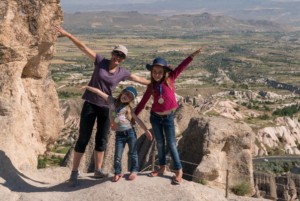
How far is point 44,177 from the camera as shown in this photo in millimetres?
13211

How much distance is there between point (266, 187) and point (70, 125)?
51.5m

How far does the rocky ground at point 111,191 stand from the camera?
34.1ft

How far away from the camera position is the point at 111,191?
1048 cm

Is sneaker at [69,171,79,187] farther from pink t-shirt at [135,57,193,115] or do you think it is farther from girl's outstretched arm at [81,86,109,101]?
pink t-shirt at [135,57,193,115]

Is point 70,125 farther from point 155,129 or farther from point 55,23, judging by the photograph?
point 155,129

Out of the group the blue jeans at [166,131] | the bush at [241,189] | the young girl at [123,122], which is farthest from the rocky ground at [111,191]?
the bush at [241,189]

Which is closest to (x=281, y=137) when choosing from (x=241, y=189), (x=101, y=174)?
(x=241, y=189)

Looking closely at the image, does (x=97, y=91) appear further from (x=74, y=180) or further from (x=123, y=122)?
(x=74, y=180)

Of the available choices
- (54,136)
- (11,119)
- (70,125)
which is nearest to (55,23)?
(11,119)

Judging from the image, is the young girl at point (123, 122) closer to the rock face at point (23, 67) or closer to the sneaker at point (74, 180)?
the sneaker at point (74, 180)

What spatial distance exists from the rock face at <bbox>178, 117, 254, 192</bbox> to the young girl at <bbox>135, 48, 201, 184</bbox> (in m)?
6.74

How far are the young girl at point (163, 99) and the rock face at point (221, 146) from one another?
6.74 m

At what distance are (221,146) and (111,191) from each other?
339 inches

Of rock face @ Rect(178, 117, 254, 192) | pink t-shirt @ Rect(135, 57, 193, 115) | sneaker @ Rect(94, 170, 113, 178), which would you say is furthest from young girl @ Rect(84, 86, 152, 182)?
rock face @ Rect(178, 117, 254, 192)
